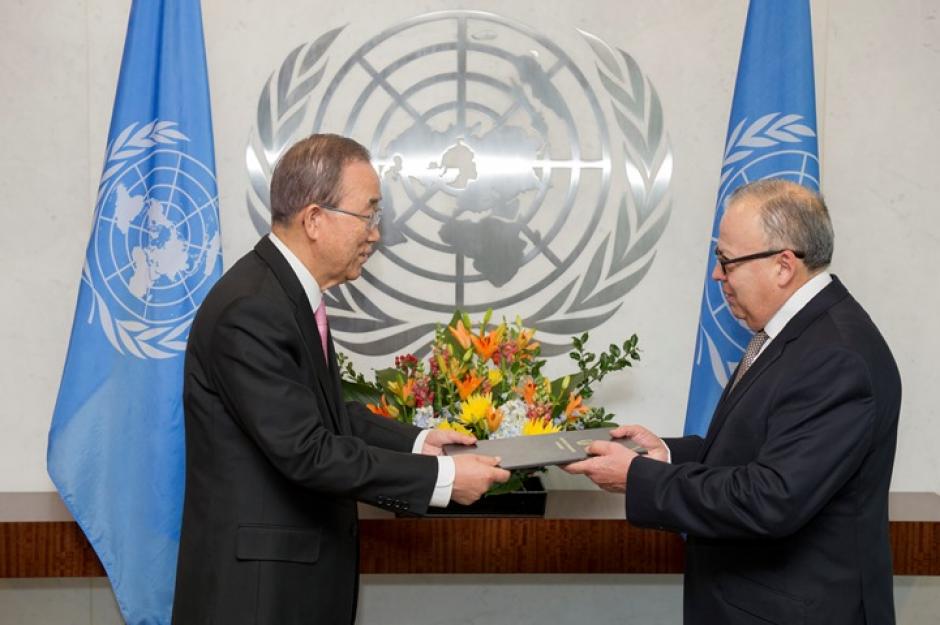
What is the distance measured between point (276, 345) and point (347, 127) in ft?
5.14

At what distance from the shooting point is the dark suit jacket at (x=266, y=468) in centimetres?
212

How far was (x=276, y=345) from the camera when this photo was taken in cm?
214

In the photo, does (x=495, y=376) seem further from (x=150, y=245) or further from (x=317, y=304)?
(x=150, y=245)

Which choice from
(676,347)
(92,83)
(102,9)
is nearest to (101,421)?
(92,83)

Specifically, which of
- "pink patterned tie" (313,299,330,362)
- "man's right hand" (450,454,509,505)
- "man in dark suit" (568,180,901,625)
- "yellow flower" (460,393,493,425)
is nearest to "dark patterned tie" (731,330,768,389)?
"man in dark suit" (568,180,901,625)

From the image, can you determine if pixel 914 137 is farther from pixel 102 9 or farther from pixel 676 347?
pixel 102 9

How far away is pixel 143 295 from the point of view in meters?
3.23

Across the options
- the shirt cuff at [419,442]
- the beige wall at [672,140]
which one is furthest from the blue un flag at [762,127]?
the shirt cuff at [419,442]

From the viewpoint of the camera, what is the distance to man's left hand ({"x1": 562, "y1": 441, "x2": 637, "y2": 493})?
227 cm

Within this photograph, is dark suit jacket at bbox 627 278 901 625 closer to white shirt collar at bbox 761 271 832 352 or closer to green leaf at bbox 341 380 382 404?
white shirt collar at bbox 761 271 832 352

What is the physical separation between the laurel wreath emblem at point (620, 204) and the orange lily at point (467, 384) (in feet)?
1.93

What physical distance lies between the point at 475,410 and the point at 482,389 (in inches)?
4.8

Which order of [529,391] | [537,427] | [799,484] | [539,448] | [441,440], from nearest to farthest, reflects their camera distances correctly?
[799,484], [539,448], [441,440], [537,427], [529,391]

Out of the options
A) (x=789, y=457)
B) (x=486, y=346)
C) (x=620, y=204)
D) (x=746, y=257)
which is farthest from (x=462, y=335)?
(x=789, y=457)
